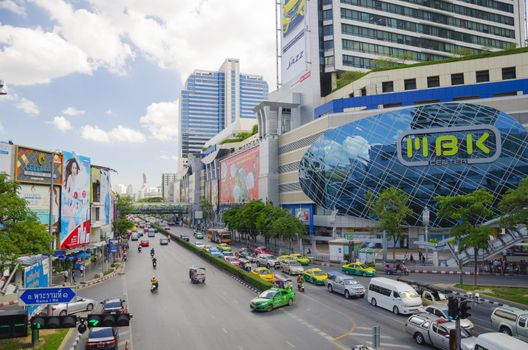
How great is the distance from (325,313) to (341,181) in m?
46.8

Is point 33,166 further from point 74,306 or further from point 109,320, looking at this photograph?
point 109,320

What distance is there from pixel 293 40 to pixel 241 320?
86.1m

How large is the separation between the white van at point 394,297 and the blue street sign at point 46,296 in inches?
776

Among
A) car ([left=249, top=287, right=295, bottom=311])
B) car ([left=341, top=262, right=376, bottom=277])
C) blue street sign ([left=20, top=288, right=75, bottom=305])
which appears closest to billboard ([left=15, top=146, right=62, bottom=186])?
car ([left=249, top=287, right=295, bottom=311])

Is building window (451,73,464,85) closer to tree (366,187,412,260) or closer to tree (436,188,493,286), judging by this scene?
tree (366,187,412,260)

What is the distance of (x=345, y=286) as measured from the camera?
1336 inches

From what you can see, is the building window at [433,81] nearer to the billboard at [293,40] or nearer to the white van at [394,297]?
the billboard at [293,40]

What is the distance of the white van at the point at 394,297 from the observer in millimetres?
27406

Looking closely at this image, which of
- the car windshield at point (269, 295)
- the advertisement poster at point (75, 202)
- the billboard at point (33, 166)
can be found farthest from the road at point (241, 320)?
the billboard at point (33, 166)

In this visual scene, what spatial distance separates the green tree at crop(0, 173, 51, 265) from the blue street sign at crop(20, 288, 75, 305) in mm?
5732

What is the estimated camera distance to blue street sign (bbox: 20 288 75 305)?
17797 millimetres

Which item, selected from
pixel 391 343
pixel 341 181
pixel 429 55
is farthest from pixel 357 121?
pixel 391 343

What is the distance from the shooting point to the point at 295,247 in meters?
79.9

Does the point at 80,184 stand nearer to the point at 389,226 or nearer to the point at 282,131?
the point at 389,226
